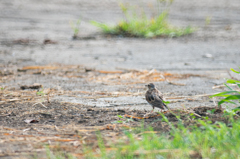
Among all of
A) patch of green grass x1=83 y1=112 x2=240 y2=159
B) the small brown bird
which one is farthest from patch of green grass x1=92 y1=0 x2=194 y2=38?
patch of green grass x1=83 y1=112 x2=240 y2=159

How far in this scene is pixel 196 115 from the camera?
3.20 m

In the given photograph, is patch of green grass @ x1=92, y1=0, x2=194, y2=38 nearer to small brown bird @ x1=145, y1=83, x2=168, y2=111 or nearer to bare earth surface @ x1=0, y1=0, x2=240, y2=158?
bare earth surface @ x1=0, y1=0, x2=240, y2=158

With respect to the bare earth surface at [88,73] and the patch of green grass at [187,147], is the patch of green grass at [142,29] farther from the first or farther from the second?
the patch of green grass at [187,147]

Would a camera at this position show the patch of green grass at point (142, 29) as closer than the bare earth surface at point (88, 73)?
No

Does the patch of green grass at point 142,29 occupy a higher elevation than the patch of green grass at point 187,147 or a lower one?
higher

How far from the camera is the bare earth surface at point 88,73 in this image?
10.2 ft

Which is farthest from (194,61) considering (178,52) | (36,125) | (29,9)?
(29,9)

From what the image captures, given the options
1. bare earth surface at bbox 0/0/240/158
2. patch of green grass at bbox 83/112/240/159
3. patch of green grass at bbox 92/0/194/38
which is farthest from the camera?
patch of green grass at bbox 92/0/194/38

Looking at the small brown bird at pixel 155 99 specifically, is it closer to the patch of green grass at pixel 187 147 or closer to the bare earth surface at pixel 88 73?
the bare earth surface at pixel 88 73

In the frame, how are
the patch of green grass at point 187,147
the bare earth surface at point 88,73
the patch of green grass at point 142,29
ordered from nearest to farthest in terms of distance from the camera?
the patch of green grass at point 187,147 < the bare earth surface at point 88,73 < the patch of green grass at point 142,29

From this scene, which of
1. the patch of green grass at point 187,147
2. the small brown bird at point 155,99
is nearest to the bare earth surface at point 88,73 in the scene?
the small brown bird at point 155,99

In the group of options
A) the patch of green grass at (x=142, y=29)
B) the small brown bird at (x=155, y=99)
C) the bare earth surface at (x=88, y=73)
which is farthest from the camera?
the patch of green grass at (x=142, y=29)

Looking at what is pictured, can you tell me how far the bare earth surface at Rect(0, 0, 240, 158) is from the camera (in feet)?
10.2

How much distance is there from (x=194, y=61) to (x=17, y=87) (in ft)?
14.6
